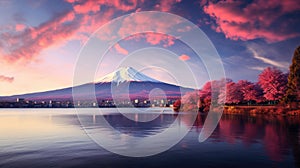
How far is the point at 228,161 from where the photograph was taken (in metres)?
11.5

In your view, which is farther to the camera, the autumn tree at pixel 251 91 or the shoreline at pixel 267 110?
the autumn tree at pixel 251 91

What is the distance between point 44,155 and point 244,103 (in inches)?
2889

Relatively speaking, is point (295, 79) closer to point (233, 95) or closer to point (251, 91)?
point (251, 91)

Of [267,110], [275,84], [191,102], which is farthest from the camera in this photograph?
[191,102]

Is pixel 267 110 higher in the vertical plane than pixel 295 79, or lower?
lower

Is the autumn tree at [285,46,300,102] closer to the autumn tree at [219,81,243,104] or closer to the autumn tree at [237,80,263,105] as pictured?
the autumn tree at [237,80,263,105]

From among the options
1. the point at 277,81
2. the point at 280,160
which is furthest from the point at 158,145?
the point at 277,81

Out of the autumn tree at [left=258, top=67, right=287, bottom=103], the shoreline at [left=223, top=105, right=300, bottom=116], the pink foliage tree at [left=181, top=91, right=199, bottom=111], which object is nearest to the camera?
the shoreline at [left=223, top=105, right=300, bottom=116]

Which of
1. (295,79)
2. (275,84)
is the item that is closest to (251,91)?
(275,84)

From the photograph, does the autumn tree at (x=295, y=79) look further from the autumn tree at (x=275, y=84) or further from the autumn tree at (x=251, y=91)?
the autumn tree at (x=251, y=91)

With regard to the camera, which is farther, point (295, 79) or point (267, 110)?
point (267, 110)

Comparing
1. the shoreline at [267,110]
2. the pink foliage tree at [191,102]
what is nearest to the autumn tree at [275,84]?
the shoreline at [267,110]

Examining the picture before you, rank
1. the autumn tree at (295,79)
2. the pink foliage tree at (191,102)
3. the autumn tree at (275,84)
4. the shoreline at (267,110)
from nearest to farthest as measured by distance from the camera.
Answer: the autumn tree at (295,79)
the shoreline at (267,110)
the autumn tree at (275,84)
the pink foliage tree at (191,102)

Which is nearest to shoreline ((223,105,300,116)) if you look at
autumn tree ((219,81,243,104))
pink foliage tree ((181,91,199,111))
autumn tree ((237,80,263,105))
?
autumn tree ((219,81,243,104))
